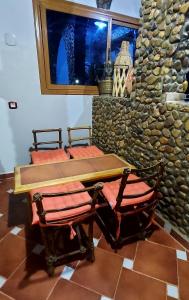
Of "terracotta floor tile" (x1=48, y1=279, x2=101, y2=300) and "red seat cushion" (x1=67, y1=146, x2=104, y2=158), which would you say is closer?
"terracotta floor tile" (x1=48, y1=279, x2=101, y2=300)

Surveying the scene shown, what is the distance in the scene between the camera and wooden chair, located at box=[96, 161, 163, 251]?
1.51 metres

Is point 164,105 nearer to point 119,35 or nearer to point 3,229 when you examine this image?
point 119,35

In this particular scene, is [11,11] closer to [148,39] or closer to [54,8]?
[54,8]

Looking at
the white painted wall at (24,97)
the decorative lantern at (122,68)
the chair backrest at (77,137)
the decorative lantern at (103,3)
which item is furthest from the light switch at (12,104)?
the decorative lantern at (103,3)

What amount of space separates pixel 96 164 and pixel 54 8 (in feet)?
7.37

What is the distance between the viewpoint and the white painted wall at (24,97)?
7.62 feet

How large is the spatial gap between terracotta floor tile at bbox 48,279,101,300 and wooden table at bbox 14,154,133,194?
79 cm

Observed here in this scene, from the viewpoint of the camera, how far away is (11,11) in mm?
2256

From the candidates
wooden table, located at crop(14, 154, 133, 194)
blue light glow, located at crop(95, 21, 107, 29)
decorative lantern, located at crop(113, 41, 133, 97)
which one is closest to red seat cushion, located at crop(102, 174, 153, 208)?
wooden table, located at crop(14, 154, 133, 194)

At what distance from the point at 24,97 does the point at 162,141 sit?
2027 mm

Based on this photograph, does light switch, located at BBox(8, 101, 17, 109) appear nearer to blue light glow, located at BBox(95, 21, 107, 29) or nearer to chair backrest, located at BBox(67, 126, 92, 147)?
chair backrest, located at BBox(67, 126, 92, 147)

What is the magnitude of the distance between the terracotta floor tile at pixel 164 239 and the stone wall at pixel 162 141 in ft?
0.46

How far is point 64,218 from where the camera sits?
1.34 m

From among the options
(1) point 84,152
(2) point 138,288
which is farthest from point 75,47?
(2) point 138,288
